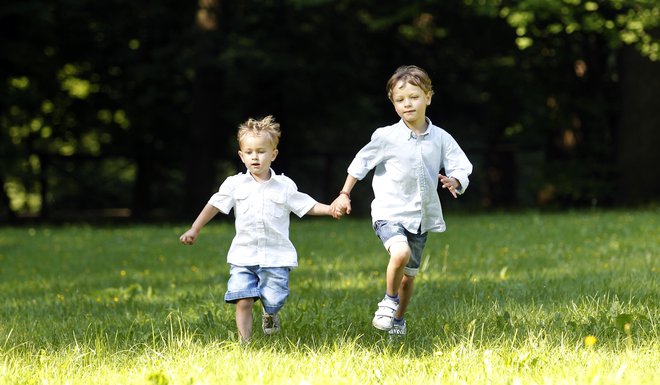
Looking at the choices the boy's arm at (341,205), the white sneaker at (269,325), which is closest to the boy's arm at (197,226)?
the white sneaker at (269,325)

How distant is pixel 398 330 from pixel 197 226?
1390 mm

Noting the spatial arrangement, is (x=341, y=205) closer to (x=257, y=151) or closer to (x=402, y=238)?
(x=402, y=238)

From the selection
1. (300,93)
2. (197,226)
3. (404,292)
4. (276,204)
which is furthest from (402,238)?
(300,93)

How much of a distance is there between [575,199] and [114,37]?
41.9 feet

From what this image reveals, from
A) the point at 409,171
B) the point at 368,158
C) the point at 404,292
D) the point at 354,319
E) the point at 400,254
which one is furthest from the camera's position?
the point at 354,319

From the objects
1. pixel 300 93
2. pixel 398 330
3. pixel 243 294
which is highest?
pixel 300 93

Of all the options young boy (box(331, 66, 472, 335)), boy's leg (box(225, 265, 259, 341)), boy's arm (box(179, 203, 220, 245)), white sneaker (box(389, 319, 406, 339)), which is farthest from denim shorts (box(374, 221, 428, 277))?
boy's arm (box(179, 203, 220, 245))

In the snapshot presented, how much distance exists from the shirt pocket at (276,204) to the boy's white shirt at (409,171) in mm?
482

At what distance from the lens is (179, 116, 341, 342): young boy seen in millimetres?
6012

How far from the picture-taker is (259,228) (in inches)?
238

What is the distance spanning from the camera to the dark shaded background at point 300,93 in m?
23.6

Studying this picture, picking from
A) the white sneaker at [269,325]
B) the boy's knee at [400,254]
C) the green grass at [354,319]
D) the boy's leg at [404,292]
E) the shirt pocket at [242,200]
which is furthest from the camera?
the boy's leg at [404,292]

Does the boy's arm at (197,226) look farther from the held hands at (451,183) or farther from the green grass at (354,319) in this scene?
the held hands at (451,183)

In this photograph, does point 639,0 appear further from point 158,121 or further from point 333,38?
point 158,121
